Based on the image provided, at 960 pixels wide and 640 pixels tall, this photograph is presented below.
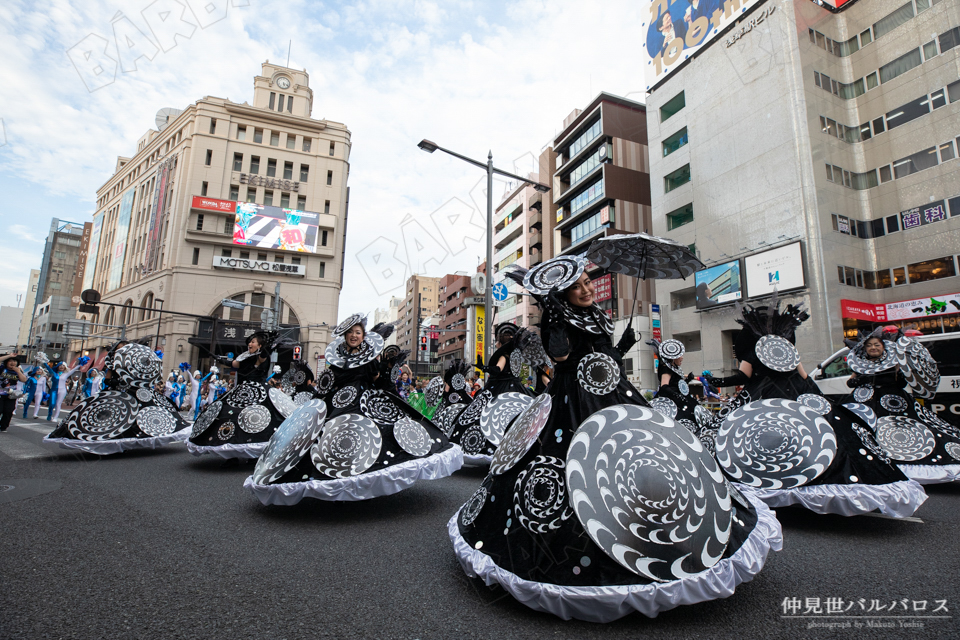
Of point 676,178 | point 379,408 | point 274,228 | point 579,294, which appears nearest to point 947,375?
point 579,294

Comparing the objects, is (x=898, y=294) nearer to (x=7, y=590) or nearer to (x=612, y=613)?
(x=612, y=613)

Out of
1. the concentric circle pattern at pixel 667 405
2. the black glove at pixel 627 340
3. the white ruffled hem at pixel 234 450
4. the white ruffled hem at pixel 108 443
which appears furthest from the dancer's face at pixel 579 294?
the white ruffled hem at pixel 108 443

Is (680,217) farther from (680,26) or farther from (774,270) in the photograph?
(680,26)

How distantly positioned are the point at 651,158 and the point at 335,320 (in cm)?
2474

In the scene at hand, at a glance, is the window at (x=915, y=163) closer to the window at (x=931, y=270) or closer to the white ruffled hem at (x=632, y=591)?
the window at (x=931, y=270)

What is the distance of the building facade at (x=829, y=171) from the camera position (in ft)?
65.8

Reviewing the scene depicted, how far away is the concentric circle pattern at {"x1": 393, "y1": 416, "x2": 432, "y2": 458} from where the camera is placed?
383cm

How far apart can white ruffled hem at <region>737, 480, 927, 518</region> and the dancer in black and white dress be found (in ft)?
4.09

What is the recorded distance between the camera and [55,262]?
6456 cm

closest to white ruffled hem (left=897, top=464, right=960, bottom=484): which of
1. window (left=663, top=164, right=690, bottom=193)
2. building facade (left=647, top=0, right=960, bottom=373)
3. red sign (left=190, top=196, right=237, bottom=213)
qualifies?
building facade (left=647, top=0, right=960, bottom=373)

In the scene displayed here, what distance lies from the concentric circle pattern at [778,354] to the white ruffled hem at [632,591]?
8.67 feet

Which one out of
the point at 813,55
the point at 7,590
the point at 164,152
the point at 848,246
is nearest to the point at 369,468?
the point at 7,590

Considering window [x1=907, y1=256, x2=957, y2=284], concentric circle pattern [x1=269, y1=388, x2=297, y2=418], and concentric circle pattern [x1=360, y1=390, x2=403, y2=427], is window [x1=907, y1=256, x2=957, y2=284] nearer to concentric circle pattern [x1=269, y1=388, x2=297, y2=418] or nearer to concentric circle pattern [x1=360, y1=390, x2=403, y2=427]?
concentric circle pattern [x1=360, y1=390, x2=403, y2=427]

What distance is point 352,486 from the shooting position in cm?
344
